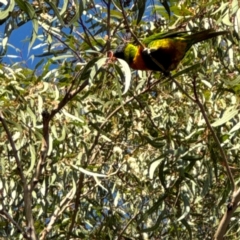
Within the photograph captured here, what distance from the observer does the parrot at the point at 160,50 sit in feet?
5.59

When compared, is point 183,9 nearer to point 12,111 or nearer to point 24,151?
point 12,111

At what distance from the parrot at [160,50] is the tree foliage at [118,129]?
5 cm

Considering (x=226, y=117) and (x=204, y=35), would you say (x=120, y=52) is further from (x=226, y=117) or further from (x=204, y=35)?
(x=226, y=117)

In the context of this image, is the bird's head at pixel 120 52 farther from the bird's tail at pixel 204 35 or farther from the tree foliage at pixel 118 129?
the bird's tail at pixel 204 35

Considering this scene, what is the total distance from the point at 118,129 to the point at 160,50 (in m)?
0.67

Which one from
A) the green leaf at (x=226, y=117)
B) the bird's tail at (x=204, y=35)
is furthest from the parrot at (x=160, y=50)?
the green leaf at (x=226, y=117)

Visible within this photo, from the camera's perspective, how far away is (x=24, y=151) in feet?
7.07

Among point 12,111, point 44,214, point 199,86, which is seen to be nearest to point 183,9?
point 199,86

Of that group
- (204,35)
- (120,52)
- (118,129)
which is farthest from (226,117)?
(118,129)

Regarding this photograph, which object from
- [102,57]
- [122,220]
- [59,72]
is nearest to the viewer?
[102,57]

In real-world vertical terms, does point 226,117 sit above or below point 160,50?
below

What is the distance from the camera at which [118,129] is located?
7.73ft

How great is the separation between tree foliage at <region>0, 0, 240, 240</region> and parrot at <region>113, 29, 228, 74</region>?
0.05 meters

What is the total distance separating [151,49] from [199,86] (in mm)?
562
